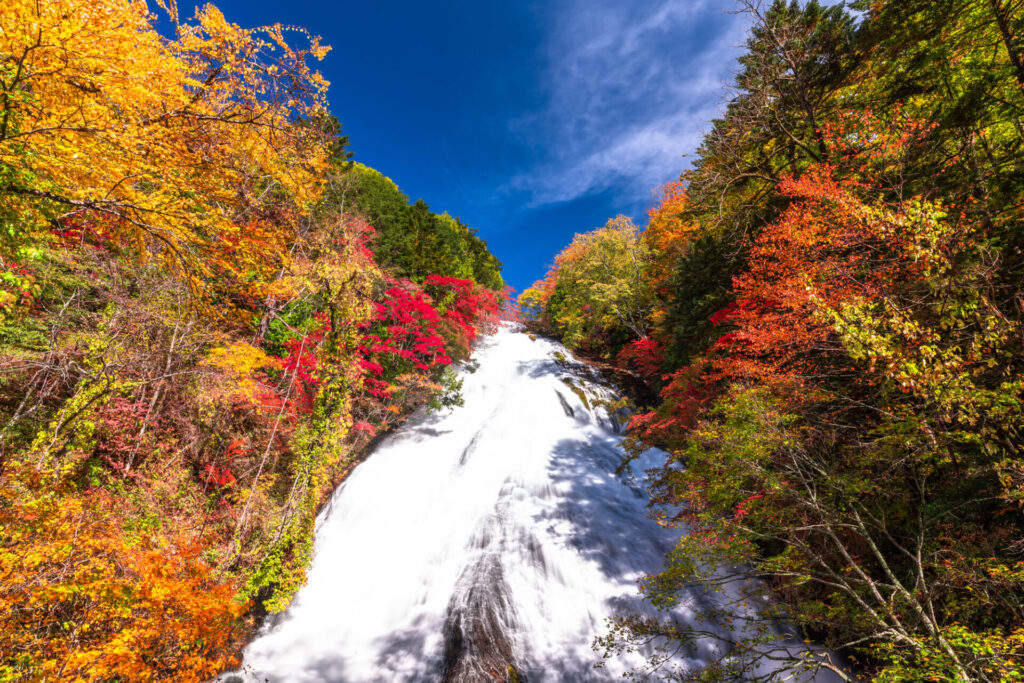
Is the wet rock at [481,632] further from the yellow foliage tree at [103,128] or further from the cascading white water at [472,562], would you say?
the yellow foliage tree at [103,128]

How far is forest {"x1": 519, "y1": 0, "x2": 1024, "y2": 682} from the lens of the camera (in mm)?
3553

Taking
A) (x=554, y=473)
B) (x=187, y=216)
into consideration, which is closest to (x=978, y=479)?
(x=554, y=473)

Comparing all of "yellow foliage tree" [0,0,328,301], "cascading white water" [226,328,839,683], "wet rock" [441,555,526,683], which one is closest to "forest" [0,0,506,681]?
"yellow foliage tree" [0,0,328,301]

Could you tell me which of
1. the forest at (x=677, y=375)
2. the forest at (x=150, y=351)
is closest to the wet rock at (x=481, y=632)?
the forest at (x=677, y=375)

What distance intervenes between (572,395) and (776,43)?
14.1 meters

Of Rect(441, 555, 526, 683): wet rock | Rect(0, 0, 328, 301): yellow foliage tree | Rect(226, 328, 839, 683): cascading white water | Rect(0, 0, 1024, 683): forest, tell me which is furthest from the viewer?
Rect(226, 328, 839, 683): cascading white water

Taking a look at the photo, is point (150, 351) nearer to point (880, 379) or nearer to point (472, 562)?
point (472, 562)

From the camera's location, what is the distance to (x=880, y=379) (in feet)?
16.9

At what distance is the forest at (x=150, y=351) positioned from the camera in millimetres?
3408

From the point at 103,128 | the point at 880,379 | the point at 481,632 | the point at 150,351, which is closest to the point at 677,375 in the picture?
the point at 880,379

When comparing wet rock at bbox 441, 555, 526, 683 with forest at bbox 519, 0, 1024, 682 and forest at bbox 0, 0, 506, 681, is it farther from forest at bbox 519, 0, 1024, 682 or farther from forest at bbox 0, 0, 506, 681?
forest at bbox 0, 0, 506, 681

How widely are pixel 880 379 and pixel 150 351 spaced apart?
15.1m

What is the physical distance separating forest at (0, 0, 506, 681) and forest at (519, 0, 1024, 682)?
701 centimetres

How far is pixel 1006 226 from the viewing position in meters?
4.48
